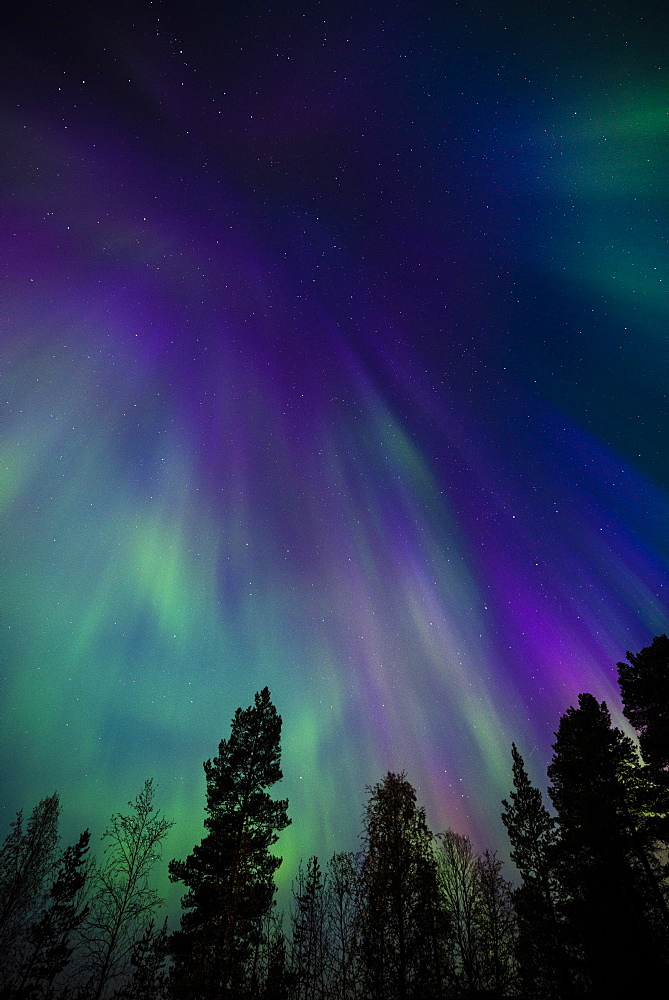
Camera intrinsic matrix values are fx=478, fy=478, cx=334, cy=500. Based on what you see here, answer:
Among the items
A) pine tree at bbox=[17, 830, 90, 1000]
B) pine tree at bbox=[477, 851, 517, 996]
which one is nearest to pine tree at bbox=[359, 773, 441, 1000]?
pine tree at bbox=[477, 851, 517, 996]

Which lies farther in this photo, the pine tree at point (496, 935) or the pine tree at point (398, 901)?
the pine tree at point (496, 935)

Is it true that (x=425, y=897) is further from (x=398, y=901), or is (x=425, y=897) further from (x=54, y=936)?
(x=54, y=936)

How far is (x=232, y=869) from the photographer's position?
78.3 ft

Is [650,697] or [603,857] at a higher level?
[650,697]

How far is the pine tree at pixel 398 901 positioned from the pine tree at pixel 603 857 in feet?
22.3

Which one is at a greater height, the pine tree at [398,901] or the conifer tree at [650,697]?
the conifer tree at [650,697]

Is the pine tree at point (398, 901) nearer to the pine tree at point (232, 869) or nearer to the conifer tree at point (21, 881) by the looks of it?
the pine tree at point (232, 869)

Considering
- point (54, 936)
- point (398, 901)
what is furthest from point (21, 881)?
point (398, 901)

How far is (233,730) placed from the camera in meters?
29.4

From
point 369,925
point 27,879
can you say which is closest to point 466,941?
point 369,925

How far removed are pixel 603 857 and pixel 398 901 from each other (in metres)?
9.72

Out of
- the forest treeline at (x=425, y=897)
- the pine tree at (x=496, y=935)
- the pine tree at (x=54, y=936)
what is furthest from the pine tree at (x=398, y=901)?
the pine tree at (x=54, y=936)

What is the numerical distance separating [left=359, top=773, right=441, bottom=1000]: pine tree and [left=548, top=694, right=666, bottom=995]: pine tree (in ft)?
22.3

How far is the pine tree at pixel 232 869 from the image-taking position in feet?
67.5
